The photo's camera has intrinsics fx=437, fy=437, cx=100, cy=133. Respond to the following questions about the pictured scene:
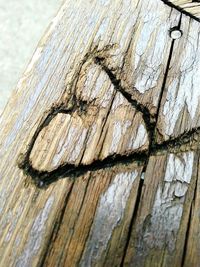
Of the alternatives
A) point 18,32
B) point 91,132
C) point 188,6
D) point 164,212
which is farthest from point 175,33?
point 18,32

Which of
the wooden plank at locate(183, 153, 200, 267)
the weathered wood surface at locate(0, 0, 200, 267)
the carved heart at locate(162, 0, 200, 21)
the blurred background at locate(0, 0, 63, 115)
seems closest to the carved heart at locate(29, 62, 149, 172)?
the weathered wood surface at locate(0, 0, 200, 267)

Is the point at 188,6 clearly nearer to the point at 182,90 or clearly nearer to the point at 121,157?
the point at 182,90

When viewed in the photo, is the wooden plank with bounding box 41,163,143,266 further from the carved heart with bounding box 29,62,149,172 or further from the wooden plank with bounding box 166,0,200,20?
the wooden plank with bounding box 166,0,200,20

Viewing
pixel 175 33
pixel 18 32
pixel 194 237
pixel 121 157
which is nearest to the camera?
pixel 194 237

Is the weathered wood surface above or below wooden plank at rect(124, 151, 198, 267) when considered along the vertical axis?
above

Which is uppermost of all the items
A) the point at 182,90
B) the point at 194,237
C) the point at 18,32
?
the point at 18,32

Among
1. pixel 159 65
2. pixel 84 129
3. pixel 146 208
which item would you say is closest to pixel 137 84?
pixel 159 65

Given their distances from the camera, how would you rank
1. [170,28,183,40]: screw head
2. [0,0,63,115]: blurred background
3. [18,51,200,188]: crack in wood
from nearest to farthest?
[18,51,200,188]: crack in wood, [170,28,183,40]: screw head, [0,0,63,115]: blurred background
